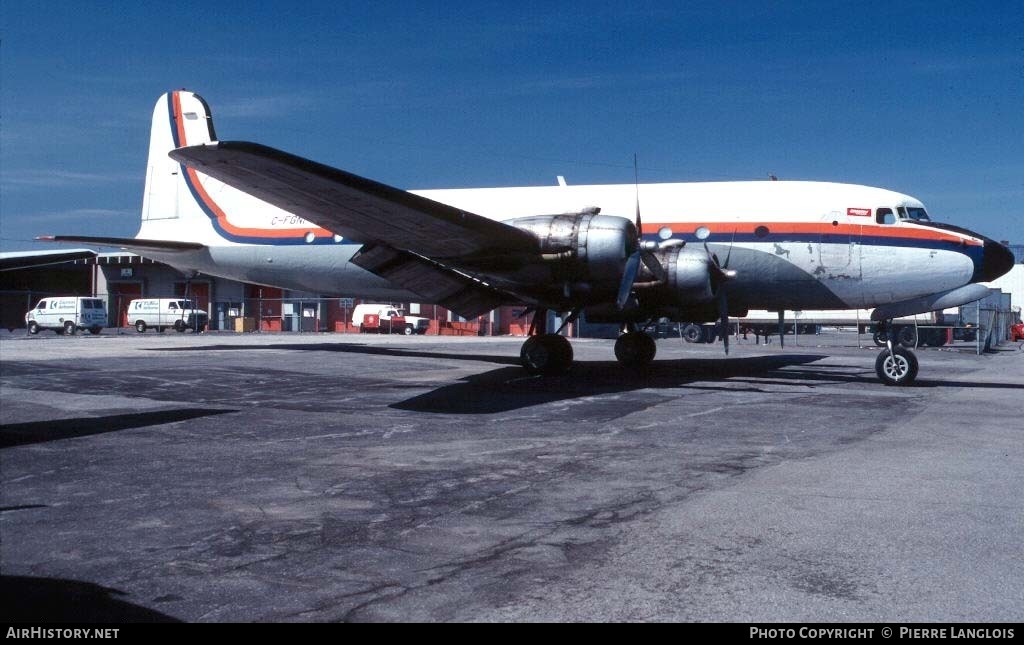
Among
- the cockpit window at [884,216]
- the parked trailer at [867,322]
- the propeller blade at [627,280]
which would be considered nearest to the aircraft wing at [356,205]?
the propeller blade at [627,280]

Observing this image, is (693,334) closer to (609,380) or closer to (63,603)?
(609,380)

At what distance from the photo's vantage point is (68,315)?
46.8 metres

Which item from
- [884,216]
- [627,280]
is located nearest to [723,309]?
[627,280]

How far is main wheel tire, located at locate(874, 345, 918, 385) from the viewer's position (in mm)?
16922

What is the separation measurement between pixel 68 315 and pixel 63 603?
49.6 meters

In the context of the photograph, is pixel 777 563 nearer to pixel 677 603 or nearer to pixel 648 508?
pixel 677 603

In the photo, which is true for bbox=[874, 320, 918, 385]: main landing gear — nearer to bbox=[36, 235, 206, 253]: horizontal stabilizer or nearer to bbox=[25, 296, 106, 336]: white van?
bbox=[36, 235, 206, 253]: horizontal stabilizer

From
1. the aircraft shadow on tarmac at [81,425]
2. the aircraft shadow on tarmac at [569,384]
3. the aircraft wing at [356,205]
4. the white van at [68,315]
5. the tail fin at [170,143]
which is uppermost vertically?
the tail fin at [170,143]

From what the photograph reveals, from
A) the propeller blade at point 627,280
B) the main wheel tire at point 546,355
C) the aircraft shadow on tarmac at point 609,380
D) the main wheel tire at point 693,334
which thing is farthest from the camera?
the main wheel tire at point 693,334

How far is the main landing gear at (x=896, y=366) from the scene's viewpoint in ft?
55.5

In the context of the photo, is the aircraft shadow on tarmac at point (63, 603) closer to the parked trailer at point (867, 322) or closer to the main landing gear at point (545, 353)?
the main landing gear at point (545, 353)

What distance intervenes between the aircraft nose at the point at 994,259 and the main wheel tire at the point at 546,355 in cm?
903

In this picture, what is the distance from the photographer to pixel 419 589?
4184mm
